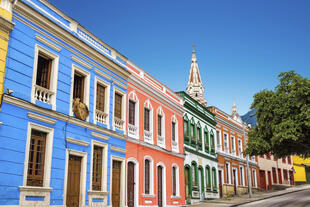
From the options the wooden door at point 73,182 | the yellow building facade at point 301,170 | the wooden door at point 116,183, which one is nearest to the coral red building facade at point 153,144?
the wooden door at point 116,183

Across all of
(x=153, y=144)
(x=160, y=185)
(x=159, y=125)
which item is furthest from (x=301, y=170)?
(x=153, y=144)

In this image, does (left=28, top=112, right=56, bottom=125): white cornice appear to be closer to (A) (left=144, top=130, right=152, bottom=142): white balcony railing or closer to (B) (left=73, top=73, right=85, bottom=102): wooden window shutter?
(B) (left=73, top=73, right=85, bottom=102): wooden window shutter

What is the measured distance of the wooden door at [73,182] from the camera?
12.8 metres

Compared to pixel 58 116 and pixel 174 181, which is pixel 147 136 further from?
pixel 58 116

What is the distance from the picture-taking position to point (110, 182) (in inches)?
592

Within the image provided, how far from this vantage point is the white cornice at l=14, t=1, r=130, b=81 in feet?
37.8

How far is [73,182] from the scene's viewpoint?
42.8ft

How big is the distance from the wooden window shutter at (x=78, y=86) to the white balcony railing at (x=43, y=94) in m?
1.90

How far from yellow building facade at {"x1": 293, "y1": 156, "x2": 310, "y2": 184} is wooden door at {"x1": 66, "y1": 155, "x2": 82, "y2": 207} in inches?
1716

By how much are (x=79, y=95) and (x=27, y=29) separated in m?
3.64

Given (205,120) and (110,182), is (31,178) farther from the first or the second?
(205,120)

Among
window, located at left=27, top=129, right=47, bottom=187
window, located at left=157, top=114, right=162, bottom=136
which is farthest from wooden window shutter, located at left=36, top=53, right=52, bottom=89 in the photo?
window, located at left=157, top=114, right=162, bottom=136

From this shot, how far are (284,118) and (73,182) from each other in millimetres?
12689

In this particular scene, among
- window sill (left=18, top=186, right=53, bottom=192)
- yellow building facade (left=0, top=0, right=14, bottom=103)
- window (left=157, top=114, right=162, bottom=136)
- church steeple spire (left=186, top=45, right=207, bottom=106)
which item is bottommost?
window sill (left=18, top=186, right=53, bottom=192)
